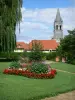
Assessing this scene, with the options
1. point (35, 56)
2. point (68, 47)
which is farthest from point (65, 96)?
point (68, 47)

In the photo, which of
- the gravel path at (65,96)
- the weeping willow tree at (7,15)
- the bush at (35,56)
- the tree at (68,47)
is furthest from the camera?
the tree at (68,47)

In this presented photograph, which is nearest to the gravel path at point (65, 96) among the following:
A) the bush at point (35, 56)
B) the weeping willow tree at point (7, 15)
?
the weeping willow tree at point (7, 15)

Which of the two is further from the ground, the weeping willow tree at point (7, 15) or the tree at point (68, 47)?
the weeping willow tree at point (7, 15)

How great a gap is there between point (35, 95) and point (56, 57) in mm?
45843

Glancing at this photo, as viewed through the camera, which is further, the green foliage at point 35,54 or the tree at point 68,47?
the tree at point 68,47

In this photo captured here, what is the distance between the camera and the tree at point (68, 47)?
4864cm

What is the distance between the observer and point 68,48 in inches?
2050

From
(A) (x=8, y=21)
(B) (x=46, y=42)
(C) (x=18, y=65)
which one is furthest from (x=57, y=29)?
(A) (x=8, y=21)

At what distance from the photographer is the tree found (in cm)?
4864

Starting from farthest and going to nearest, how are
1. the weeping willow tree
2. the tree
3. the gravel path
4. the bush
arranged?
1. the tree
2. the bush
3. the weeping willow tree
4. the gravel path

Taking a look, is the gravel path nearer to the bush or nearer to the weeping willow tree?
the weeping willow tree

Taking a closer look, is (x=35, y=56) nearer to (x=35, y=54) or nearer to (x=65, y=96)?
(x=35, y=54)

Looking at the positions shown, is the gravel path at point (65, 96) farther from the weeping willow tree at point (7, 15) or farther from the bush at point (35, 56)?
the bush at point (35, 56)

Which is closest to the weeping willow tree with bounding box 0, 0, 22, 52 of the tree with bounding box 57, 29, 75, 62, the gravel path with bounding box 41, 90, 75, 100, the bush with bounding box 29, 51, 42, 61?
the gravel path with bounding box 41, 90, 75, 100
